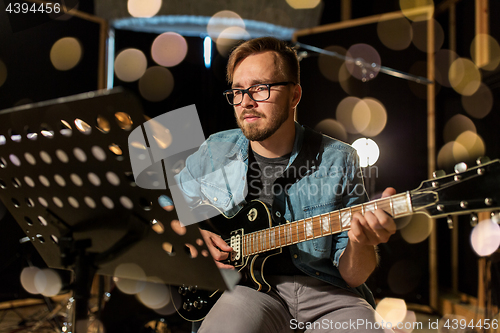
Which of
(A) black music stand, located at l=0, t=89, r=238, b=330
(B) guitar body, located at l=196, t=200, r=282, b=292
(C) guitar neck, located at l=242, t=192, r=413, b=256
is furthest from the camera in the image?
(B) guitar body, located at l=196, t=200, r=282, b=292

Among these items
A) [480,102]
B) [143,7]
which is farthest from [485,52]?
[143,7]

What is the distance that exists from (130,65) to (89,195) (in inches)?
107

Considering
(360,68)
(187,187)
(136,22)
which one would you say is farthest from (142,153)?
(136,22)

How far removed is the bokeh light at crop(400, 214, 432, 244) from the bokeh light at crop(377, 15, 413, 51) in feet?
5.04

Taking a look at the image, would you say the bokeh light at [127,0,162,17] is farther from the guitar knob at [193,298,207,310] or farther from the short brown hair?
the guitar knob at [193,298,207,310]

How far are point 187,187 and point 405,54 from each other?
2.44 metres

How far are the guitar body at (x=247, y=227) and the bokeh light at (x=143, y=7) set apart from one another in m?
2.36

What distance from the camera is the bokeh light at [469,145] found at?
259cm

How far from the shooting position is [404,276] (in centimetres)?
290

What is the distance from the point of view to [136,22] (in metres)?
3.12

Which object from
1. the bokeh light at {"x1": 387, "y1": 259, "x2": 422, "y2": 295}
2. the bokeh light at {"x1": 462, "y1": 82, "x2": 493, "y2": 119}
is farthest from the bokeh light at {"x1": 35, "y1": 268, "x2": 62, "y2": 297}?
the bokeh light at {"x1": 462, "y1": 82, "x2": 493, "y2": 119}

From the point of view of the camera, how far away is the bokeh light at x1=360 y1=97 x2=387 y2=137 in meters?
2.88
